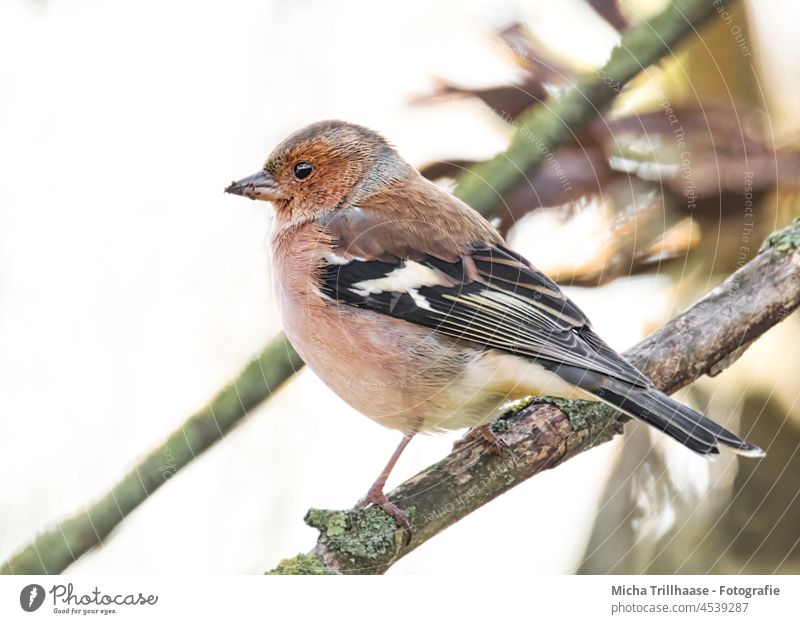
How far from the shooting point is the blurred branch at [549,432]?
7.47 ft

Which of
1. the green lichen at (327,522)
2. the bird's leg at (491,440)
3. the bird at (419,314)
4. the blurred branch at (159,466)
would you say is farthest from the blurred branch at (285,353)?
the bird's leg at (491,440)

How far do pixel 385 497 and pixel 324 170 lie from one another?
968 millimetres

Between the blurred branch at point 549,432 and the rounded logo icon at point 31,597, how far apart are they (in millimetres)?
684

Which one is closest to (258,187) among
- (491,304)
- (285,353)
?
(285,353)

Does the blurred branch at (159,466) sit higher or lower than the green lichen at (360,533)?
higher

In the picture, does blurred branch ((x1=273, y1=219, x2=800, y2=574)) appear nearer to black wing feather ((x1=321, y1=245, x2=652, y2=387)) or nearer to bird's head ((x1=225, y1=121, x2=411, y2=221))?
black wing feather ((x1=321, y1=245, x2=652, y2=387))

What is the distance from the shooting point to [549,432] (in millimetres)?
2613

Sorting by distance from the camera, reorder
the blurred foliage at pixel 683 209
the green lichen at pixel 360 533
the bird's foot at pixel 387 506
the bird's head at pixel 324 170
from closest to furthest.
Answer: the green lichen at pixel 360 533, the bird's foot at pixel 387 506, the blurred foliage at pixel 683 209, the bird's head at pixel 324 170

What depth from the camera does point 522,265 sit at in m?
2.45

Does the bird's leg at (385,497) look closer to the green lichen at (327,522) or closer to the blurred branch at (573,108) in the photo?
the green lichen at (327,522)

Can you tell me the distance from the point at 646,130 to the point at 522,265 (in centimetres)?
55

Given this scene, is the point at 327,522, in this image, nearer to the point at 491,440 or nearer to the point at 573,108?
the point at 491,440

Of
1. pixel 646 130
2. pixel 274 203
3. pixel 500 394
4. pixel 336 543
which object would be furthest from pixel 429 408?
pixel 646 130

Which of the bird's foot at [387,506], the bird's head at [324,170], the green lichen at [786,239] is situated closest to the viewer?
the bird's foot at [387,506]
